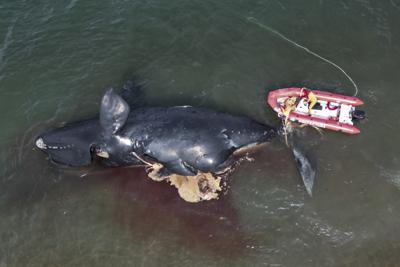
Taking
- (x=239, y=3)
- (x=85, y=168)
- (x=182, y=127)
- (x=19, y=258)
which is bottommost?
(x=19, y=258)

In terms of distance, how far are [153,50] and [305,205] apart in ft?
39.3

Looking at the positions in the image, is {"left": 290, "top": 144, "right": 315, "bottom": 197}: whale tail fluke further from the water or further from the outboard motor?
the outboard motor

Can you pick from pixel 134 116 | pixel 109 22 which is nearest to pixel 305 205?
pixel 134 116

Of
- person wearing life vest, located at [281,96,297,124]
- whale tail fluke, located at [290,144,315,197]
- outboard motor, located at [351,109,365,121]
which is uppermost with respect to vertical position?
person wearing life vest, located at [281,96,297,124]

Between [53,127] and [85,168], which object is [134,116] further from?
[53,127]

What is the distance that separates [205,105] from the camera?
884 inches

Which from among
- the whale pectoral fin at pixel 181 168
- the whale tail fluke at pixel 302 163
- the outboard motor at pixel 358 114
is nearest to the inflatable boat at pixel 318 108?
the outboard motor at pixel 358 114

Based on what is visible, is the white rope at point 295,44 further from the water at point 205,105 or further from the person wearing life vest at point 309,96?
the person wearing life vest at point 309,96

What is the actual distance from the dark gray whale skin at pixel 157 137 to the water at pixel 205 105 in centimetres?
110

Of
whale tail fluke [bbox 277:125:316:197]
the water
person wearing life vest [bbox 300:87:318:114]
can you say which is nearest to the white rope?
the water

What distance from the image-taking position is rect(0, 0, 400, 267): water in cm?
1798

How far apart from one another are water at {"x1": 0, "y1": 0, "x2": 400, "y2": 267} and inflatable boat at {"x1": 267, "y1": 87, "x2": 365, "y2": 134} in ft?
1.91

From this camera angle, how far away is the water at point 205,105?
17984mm

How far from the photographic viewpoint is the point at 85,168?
20516 mm
